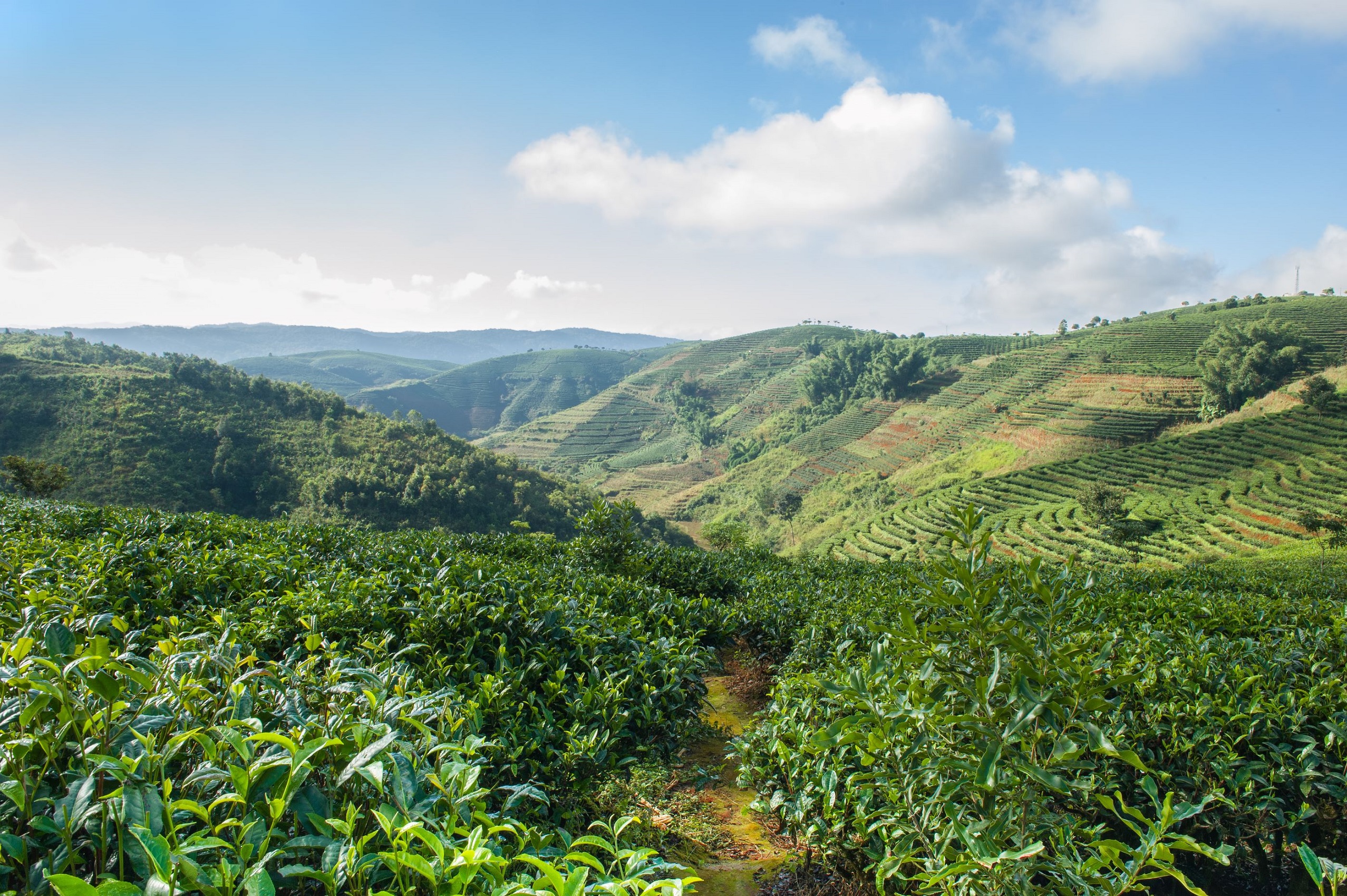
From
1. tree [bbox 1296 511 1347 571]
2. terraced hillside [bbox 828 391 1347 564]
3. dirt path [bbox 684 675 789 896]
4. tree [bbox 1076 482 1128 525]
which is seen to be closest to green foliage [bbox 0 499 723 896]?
dirt path [bbox 684 675 789 896]

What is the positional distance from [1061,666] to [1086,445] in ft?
203

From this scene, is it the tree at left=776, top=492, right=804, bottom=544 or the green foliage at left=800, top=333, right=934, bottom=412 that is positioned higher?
the green foliage at left=800, top=333, right=934, bottom=412

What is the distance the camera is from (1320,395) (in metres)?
43.1

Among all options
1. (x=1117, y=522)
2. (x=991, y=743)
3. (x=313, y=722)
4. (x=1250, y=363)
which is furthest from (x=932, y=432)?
(x=313, y=722)

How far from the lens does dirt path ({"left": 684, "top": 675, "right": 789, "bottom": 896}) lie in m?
3.22

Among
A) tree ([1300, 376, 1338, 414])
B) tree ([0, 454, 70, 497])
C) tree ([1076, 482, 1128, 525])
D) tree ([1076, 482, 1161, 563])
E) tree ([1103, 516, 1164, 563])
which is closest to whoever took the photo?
tree ([0, 454, 70, 497])

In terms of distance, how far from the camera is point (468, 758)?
7.22 ft

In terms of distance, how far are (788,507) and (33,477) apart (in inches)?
2258

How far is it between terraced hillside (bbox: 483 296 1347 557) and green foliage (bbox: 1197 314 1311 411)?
75.0 inches

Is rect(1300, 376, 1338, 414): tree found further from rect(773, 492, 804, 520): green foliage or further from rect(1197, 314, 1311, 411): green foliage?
rect(773, 492, 804, 520): green foliage

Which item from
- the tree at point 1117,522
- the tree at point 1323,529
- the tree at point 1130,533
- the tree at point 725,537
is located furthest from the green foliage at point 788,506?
the tree at point 1323,529

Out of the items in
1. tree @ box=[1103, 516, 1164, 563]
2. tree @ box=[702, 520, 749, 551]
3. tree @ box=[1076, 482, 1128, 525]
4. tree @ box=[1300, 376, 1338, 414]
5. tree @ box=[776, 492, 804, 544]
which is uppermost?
tree @ box=[1300, 376, 1338, 414]

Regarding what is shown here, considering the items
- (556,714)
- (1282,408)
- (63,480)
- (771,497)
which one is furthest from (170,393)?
(1282,408)

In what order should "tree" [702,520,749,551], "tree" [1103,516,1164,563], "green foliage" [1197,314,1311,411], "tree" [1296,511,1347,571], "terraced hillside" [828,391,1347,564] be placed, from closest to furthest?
"tree" [1296,511,1347,571]
"tree" [1103,516,1164,563]
"tree" [702,520,749,551]
"terraced hillside" [828,391,1347,564]
"green foliage" [1197,314,1311,411]
